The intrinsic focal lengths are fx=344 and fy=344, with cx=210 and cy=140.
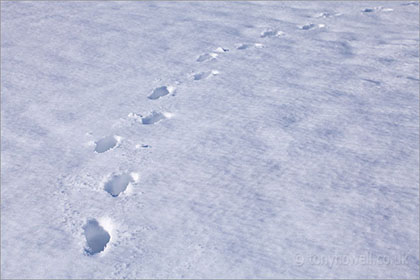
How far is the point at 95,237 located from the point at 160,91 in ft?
4.33

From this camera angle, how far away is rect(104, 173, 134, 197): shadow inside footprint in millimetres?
1806

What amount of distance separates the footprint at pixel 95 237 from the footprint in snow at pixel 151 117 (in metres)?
0.84

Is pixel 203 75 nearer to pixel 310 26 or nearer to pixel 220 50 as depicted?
pixel 220 50

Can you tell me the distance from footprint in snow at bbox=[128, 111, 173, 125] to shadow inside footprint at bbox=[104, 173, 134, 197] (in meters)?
0.51

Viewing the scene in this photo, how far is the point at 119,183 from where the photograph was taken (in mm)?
1851

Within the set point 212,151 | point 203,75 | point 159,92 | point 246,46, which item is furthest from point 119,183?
point 246,46

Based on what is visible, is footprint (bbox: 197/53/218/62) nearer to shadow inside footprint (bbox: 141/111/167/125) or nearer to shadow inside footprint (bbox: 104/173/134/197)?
shadow inside footprint (bbox: 141/111/167/125)

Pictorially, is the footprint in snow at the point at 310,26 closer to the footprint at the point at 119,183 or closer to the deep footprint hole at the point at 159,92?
the deep footprint hole at the point at 159,92

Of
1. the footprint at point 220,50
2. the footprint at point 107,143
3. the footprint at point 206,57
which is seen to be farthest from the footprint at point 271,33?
the footprint at point 107,143

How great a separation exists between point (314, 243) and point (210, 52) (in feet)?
7.01

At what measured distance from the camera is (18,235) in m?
1.57

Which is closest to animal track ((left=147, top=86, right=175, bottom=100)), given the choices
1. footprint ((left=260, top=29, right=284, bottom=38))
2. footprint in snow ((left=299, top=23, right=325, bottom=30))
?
footprint ((left=260, top=29, right=284, bottom=38))

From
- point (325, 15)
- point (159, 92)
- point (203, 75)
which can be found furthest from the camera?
point (325, 15)

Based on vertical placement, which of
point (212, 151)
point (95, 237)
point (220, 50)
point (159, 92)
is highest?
point (220, 50)
